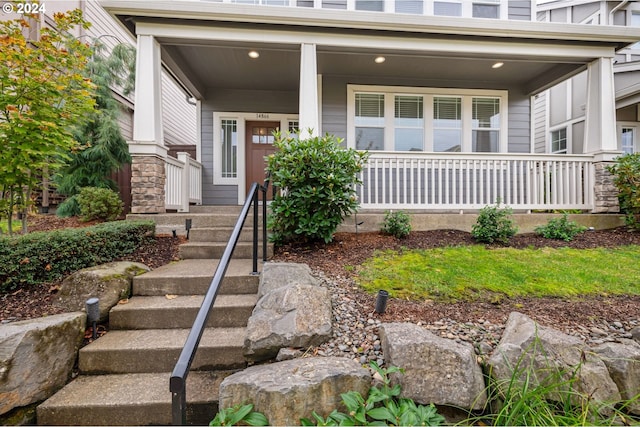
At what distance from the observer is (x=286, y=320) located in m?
1.90

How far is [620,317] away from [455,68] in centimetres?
525

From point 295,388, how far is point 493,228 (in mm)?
3650

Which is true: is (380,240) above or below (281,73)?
below

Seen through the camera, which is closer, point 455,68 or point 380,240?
point 380,240

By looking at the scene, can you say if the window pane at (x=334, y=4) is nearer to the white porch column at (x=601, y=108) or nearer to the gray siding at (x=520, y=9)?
the gray siding at (x=520, y=9)

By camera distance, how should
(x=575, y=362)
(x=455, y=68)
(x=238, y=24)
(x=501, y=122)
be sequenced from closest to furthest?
(x=575, y=362)
(x=238, y=24)
(x=455, y=68)
(x=501, y=122)

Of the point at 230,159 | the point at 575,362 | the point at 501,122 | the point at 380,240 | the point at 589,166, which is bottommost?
the point at 575,362

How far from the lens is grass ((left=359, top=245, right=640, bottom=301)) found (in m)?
2.53

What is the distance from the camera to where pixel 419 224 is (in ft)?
14.8

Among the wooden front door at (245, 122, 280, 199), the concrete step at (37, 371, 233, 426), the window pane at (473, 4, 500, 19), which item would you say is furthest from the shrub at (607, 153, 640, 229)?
the wooden front door at (245, 122, 280, 199)

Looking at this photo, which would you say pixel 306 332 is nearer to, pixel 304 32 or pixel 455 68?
pixel 304 32

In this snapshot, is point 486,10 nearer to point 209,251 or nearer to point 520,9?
point 520,9

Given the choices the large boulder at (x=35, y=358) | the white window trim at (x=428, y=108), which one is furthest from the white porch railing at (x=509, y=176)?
the large boulder at (x=35, y=358)

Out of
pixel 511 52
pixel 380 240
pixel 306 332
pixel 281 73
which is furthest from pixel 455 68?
pixel 306 332
